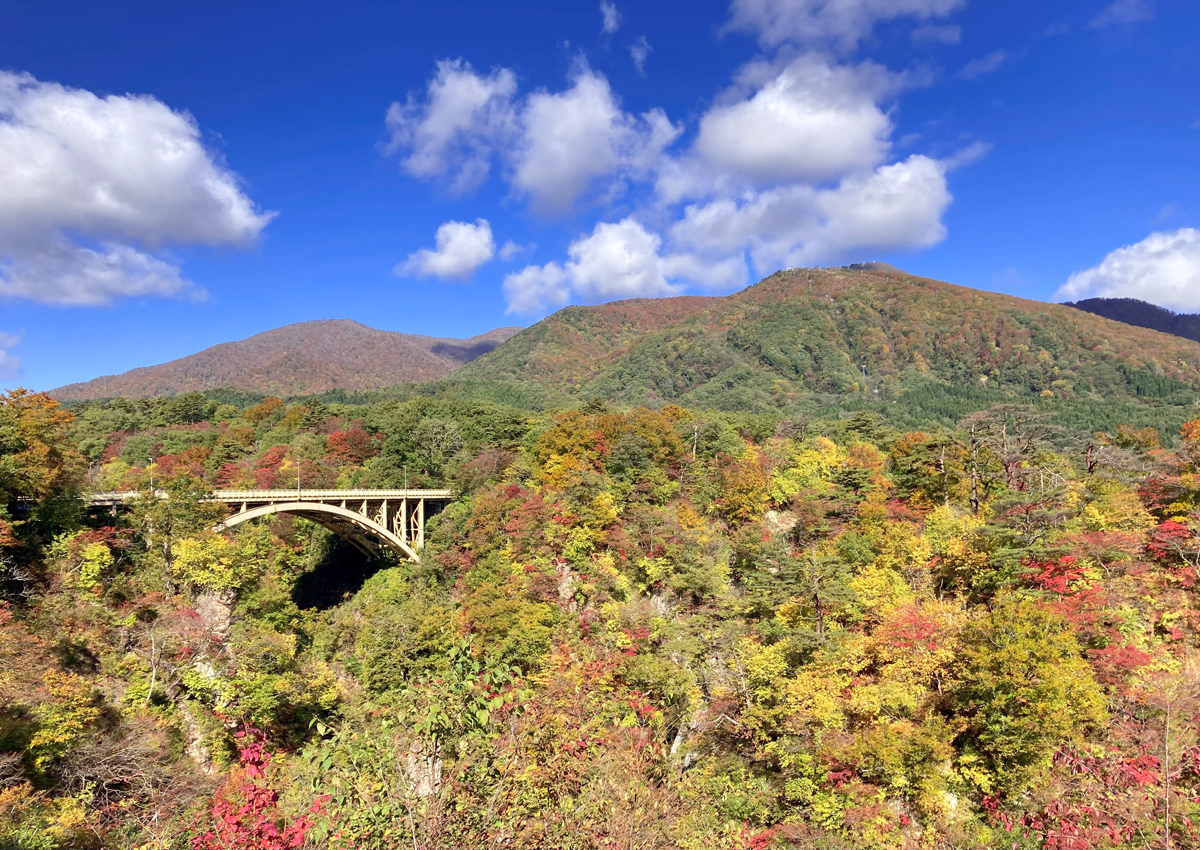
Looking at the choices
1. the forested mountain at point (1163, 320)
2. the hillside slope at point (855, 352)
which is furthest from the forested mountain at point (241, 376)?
the forested mountain at point (1163, 320)

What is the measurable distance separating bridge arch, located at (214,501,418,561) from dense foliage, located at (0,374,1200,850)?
151 cm

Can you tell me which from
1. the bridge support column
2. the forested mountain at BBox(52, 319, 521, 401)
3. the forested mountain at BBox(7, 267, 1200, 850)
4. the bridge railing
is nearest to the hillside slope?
the forested mountain at BBox(52, 319, 521, 401)

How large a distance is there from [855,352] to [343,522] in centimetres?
14138

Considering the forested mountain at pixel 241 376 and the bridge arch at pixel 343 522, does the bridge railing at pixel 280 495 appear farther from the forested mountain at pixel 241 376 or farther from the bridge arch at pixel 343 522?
the forested mountain at pixel 241 376

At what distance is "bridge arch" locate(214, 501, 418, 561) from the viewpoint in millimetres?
28967

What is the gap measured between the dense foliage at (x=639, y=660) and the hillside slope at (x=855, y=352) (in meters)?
78.4

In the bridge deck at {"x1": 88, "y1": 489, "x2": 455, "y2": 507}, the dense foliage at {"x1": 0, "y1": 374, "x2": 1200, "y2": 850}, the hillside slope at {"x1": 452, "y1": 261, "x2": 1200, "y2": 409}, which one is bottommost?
the dense foliage at {"x1": 0, "y1": 374, "x2": 1200, "y2": 850}

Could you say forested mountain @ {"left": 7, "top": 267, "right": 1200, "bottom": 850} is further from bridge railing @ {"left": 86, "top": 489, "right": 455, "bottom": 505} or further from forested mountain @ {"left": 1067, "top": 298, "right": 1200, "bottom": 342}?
forested mountain @ {"left": 1067, "top": 298, "right": 1200, "bottom": 342}

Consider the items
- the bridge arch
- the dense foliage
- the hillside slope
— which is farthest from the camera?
the hillside slope

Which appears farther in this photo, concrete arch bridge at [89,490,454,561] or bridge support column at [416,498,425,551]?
bridge support column at [416,498,425,551]

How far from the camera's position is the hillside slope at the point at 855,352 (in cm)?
11575

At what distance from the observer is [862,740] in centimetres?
1689

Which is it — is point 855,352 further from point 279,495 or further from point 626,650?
point 279,495

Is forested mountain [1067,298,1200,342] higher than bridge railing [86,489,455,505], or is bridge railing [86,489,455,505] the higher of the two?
forested mountain [1067,298,1200,342]
